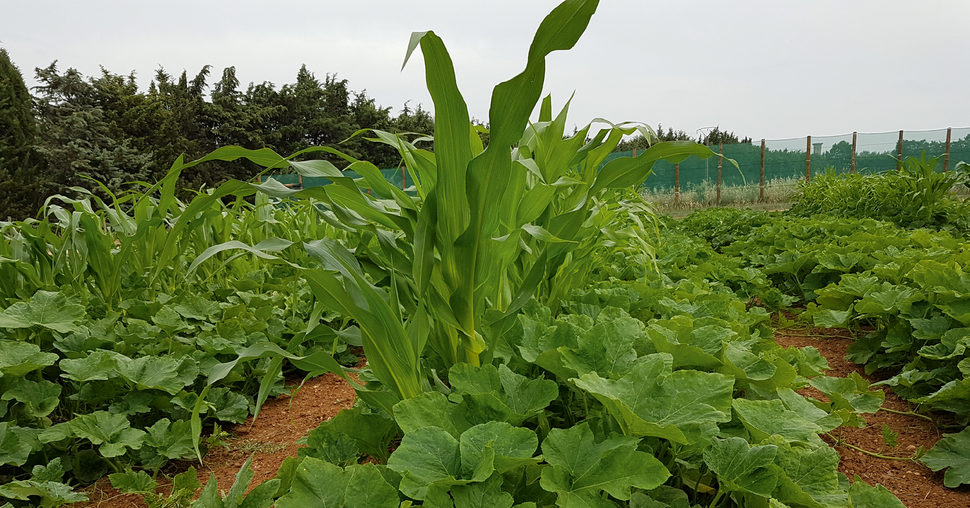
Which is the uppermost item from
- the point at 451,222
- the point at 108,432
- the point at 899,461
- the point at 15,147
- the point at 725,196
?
the point at 15,147

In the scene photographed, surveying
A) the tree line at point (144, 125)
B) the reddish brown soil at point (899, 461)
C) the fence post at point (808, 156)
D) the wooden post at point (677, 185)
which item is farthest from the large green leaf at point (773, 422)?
the fence post at point (808, 156)

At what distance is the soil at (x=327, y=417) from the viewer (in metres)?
1.13

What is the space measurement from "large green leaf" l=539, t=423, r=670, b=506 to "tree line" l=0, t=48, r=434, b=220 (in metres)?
12.0

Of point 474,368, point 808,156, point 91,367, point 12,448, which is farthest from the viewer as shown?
point 808,156

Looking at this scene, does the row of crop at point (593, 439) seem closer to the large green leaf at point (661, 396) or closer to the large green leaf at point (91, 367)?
the large green leaf at point (661, 396)

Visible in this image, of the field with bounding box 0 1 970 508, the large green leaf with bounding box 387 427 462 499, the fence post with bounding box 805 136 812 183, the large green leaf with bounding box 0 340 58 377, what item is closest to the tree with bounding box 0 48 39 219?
the field with bounding box 0 1 970 508

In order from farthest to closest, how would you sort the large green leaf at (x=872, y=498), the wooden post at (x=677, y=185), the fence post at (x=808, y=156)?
the wooden post at (x=677, y=185)
the fence post at (x=808, y=156)
the large green leaf at (x=872, y=498)

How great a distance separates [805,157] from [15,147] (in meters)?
25.2

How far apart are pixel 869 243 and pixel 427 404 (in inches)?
118

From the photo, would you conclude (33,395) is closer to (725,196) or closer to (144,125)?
(725,196)

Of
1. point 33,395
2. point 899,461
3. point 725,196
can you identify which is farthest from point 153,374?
point 725,196

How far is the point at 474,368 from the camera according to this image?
0.91m

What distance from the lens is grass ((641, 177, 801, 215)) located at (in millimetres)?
15992

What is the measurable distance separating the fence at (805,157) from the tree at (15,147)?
7642 mm
